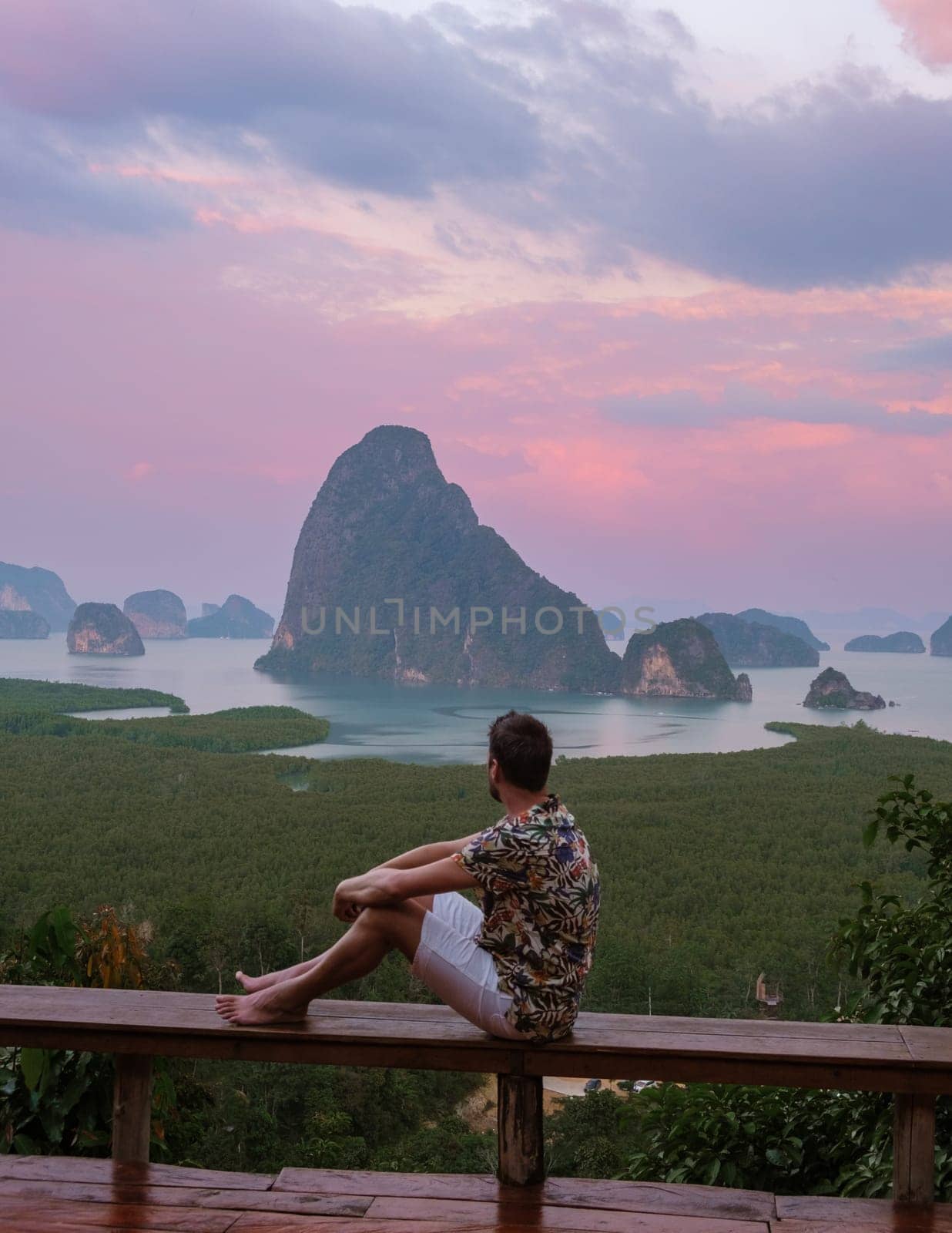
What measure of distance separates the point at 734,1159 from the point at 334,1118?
28.6 feet

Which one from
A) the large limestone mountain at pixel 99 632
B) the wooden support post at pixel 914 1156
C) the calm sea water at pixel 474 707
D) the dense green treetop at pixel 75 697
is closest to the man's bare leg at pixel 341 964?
the wooden support post at pixel 914 1156

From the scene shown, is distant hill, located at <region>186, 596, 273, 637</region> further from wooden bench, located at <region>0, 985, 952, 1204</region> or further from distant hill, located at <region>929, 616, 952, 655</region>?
wooden bench, located at <region>0, 985, 952, 1204</region>

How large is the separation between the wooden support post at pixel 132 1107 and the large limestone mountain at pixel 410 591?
81587mm

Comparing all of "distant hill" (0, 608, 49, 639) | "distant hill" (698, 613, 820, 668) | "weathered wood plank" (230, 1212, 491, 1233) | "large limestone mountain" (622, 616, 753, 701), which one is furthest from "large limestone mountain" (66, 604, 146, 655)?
"weathered wood plank" (230, 1212, 491, 1233)

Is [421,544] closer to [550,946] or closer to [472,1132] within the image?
[472,1132]

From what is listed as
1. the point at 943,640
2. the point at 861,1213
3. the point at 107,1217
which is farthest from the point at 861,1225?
the point at 943,640

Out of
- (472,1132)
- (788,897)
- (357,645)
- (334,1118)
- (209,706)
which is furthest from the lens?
(357,645)

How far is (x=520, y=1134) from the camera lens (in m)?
1.54

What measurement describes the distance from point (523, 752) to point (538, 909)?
230mm

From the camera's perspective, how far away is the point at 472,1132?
10.8 m

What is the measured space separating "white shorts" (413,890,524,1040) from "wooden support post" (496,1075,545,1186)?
0.08 meters

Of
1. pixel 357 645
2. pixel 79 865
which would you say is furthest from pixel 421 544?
pixel 79 865

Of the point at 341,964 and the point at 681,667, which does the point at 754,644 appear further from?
the point at 341,964

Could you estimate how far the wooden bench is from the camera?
1484mm
